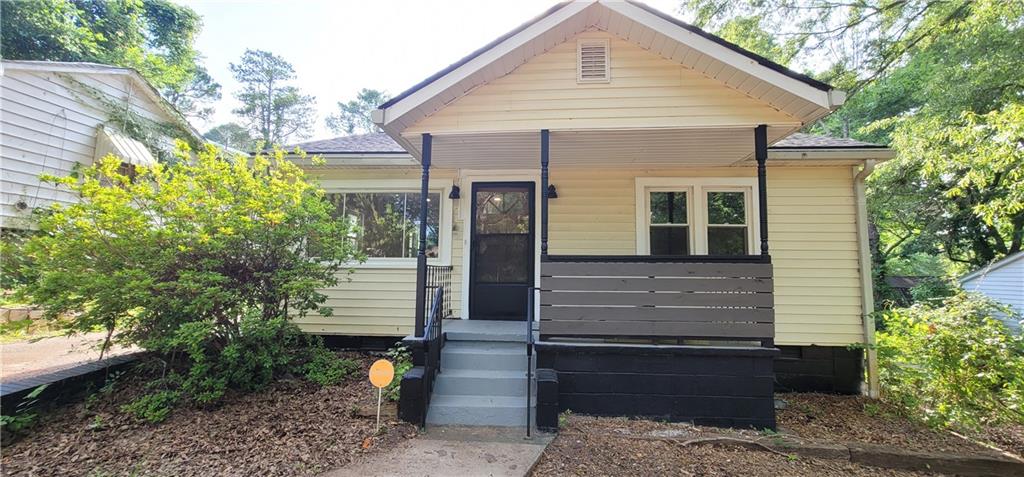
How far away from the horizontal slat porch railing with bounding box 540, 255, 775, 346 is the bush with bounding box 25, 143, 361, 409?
8.77ft

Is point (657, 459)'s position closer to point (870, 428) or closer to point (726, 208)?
point (870, 428)

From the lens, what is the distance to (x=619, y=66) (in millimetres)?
4207

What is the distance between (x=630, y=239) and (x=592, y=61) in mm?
2385

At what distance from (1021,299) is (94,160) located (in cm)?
2416

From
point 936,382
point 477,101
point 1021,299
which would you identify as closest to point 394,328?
point 477,101

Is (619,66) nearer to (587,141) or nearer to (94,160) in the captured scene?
(587,141)

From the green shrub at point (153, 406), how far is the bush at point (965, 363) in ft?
24.0

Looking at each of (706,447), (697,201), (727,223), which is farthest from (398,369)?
(727,223)

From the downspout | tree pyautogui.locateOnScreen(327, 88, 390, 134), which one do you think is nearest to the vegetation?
the downspout

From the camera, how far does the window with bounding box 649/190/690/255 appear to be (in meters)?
5.46

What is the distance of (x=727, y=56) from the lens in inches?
149

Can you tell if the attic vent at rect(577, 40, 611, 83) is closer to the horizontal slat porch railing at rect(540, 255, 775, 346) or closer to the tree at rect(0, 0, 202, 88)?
the horizontal slat porch railing at rect(540, 255, 775, 346)

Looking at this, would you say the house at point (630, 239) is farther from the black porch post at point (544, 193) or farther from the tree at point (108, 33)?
the tree at point (108, 33)

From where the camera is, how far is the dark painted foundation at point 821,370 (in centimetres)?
522
